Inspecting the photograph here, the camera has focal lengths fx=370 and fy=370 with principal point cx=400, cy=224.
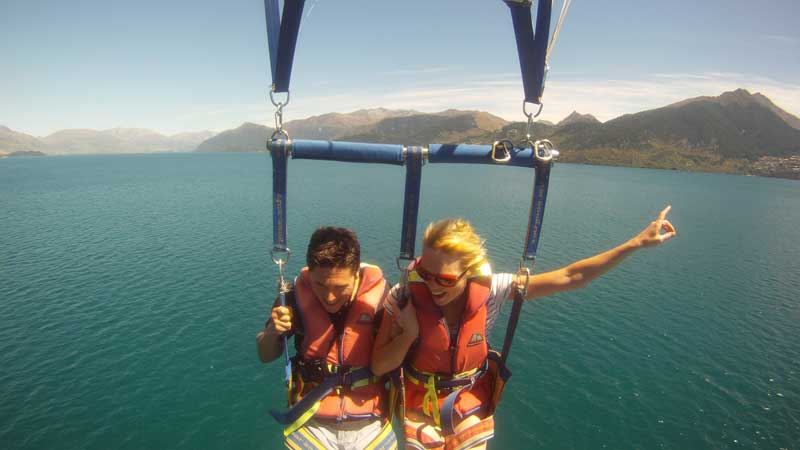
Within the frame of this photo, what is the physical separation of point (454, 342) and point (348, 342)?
105cm

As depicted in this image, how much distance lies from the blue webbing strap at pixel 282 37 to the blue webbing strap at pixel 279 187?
0.61 metres

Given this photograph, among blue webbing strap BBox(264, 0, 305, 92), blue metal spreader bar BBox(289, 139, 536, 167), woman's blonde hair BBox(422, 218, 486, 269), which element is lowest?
woman's blonde hair BBox(422, 218, 486, 269)

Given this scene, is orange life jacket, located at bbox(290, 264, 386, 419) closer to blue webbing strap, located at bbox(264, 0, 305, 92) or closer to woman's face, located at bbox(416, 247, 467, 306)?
woman's face, located at bbox(416, 247, 467, 306)

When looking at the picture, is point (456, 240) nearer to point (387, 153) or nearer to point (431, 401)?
point (387, 153)

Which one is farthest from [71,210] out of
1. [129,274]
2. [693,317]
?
[693,317]

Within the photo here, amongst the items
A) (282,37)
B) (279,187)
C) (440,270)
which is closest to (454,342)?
(440,270)

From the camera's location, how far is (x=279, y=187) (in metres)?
3.61

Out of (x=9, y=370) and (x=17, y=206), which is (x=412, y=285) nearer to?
(x=9, y=370)

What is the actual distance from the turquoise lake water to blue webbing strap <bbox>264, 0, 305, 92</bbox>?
40.9 feet

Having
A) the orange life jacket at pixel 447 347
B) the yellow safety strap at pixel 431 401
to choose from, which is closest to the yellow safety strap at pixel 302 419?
the orange life jacket at pixel 447 347

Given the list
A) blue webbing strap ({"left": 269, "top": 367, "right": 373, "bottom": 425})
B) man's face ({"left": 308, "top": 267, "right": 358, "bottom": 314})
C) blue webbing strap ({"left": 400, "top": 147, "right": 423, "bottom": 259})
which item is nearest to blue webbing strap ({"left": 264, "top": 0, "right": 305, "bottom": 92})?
blue webbing strap ({"left": 400, "top": 147, "right": 423, "bottom": 259})

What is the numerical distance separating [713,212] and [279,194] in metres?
68.3

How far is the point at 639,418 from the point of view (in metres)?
13.3

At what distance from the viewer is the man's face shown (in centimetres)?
316
